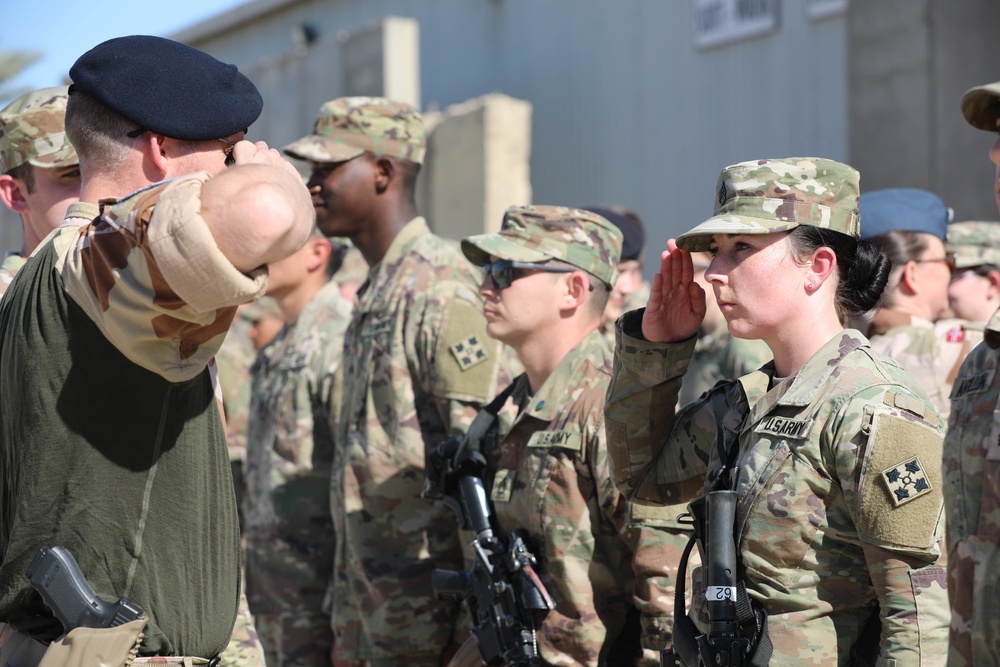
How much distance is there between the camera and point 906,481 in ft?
8.82

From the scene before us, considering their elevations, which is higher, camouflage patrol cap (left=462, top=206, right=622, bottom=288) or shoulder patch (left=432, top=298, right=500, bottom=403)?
camouflage patrol cap (left=462, top=206, right=622, bottom=288)

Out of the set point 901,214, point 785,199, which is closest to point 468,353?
point 901,214

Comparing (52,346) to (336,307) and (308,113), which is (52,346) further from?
(308,113)

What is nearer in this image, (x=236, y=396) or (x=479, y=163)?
(x=236, y=396)

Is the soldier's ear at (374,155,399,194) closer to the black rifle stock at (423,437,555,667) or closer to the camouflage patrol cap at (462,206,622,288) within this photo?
the camouflage patrol cap at (462,206,622,288)

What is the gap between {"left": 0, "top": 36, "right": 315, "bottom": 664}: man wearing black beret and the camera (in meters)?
2.26

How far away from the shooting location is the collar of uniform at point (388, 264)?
17.3 feet

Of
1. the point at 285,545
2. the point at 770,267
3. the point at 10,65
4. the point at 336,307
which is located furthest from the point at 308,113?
the point at 770,267

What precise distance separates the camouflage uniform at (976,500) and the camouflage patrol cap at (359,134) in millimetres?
3265

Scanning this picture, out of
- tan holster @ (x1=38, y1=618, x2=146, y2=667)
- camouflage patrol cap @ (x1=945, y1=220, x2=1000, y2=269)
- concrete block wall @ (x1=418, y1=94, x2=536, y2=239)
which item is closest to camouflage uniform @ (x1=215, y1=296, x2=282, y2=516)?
camouflage patrol cap @ (x1=945, y1=220, x2=1000, y2=269)

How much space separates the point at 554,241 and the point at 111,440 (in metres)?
2.26

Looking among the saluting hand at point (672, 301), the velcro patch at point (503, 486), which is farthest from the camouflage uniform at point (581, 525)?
the saluting hand at point (672, 301)

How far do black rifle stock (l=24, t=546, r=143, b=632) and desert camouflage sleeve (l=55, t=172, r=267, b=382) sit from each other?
1.43 ft

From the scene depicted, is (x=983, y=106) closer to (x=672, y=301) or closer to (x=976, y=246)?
(x=672, y=301)
